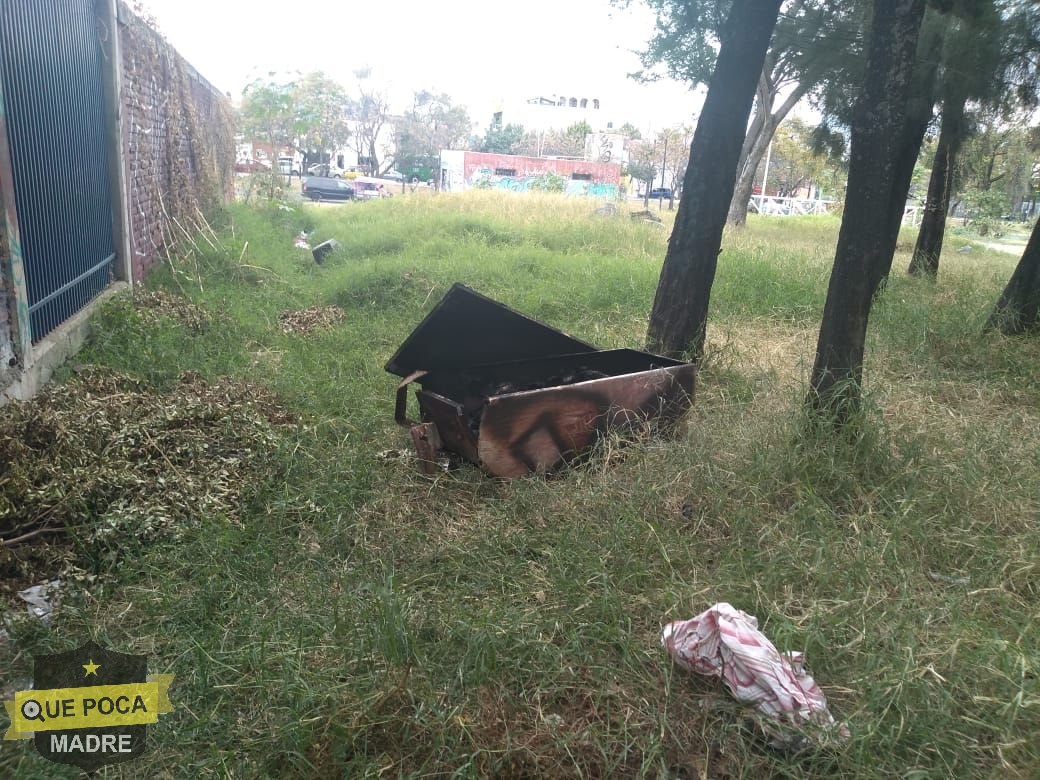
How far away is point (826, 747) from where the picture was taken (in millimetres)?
1918

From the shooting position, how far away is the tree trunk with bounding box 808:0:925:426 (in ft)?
12.0

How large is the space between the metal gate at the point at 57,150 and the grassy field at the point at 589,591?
0.63 metres

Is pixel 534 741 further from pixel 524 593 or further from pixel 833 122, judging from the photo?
pixel 833 122

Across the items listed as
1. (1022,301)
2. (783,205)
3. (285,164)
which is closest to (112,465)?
(1022,301)

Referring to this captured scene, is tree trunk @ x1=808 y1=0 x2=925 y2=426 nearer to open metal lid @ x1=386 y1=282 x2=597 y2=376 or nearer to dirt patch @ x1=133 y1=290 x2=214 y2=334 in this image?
open metal lid @ x1=386 y1=282 x2=597 y2=376

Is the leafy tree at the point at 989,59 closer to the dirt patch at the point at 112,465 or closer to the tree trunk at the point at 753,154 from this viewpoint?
the dirt patch at the point at 112,465

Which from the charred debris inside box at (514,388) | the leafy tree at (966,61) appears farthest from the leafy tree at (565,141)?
the charred debris inside box at (514,388)

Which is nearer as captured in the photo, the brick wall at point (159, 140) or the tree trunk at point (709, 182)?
the tree trunk at point (709, 182)

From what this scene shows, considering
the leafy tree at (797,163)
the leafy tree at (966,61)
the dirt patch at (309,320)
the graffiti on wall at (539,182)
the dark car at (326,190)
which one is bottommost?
the dirt patch at (309,320)

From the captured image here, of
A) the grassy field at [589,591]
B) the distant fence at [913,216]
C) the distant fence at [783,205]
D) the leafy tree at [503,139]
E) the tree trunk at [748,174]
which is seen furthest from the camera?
the leafy tree at [503,139]

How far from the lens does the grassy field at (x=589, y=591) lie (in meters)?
1.97

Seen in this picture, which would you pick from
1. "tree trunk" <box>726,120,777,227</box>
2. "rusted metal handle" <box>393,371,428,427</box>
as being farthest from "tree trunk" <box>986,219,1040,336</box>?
"tree trunk" <box>726,120,777,227</box>

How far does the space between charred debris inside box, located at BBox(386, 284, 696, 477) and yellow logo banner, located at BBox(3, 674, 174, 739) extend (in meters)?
1.90

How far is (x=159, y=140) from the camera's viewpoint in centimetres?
894
